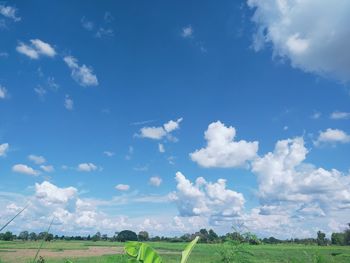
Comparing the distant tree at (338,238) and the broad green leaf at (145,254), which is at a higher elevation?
the distant tree at (338,238)

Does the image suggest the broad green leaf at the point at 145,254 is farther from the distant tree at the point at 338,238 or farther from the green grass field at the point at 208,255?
the distant tree at the point at 338,238

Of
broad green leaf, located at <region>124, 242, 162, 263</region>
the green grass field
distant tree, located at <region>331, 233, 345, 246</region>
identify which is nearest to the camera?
broad green leaf, located at <region>124, 242, 162, 263</region>

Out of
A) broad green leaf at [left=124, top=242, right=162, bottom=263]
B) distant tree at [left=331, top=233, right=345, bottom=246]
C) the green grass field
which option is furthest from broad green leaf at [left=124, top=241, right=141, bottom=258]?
distant tree at [left=331, top=233, right=345, bottom=246]

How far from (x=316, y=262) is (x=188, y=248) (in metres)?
2.95

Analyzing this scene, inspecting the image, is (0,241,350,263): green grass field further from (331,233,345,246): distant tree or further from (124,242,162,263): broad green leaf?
(331,233,345,246): distant tree

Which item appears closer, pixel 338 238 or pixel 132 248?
pixel 132 248

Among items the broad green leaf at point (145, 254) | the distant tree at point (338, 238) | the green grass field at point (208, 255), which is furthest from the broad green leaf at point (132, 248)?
the distant tree at point (338, 238)

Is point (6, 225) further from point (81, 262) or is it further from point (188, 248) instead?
point (81, 262)

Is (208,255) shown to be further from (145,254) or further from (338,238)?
(338,238)

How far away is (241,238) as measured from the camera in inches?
326

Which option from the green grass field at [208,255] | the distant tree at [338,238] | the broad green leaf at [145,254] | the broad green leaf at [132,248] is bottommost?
the broad green leaf at [145,254]

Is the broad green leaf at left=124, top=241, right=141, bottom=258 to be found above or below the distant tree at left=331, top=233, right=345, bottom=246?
below

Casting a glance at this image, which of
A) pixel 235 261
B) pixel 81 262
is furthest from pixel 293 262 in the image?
pixel 81 262

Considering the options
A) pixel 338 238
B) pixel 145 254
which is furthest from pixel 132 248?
pixel 338 238
